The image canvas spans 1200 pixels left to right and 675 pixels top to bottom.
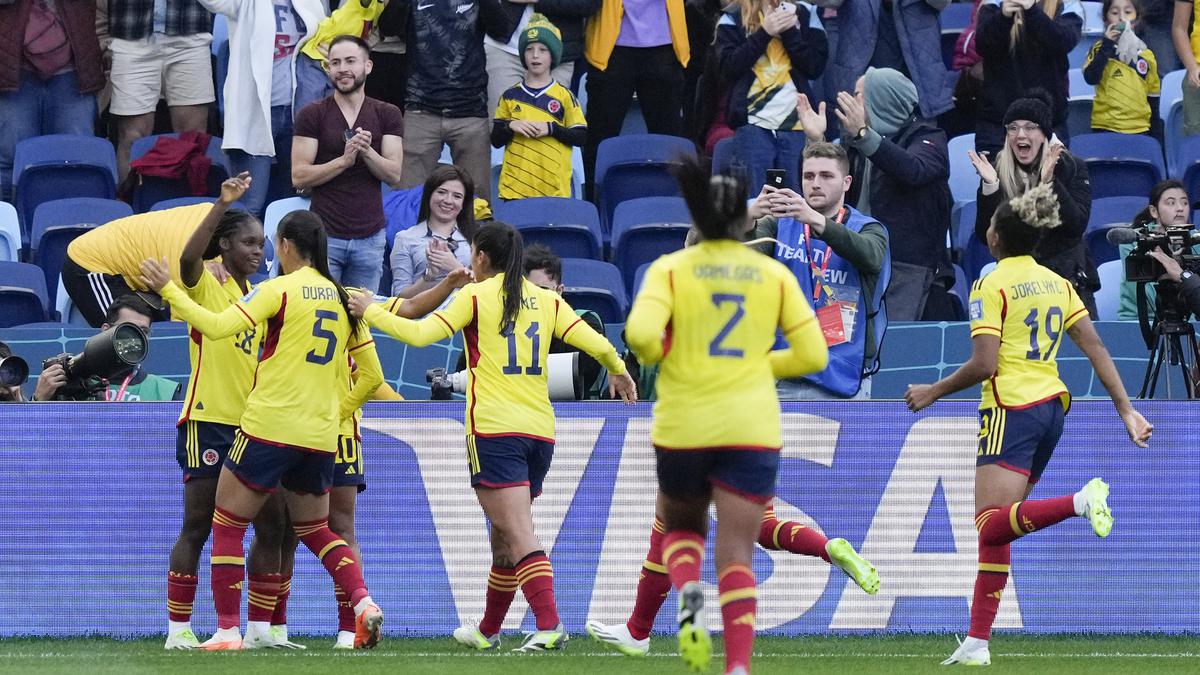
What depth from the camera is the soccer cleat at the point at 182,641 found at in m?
7.99

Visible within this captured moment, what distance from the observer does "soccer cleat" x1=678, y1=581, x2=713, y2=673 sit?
17.9ft

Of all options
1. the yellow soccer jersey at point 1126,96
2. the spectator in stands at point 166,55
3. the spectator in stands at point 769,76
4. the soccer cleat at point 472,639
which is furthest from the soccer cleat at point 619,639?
the yellow soccer jersey at point 1126,96

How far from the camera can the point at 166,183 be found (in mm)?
12672

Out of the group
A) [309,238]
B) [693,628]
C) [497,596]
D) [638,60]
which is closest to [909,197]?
[638,60]

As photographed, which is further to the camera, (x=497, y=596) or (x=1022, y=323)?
(x=497, y=596)

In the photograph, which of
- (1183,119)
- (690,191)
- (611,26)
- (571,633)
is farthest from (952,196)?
(690,191)

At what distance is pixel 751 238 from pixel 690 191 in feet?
8.91

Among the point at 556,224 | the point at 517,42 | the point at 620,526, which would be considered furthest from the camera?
the point at 517,42

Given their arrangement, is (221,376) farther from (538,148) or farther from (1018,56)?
(1018,56)

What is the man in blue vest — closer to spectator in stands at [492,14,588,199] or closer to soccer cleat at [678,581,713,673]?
soccer cleat at [678,581,713,673]

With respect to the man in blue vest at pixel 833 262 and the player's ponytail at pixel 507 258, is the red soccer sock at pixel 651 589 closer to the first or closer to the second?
the player's ponytail at pixel 507 258

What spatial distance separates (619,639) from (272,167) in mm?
6378

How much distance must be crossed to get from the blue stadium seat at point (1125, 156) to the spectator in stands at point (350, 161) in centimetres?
512

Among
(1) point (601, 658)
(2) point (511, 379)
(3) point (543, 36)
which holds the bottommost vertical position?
(1) point (601, 658)
